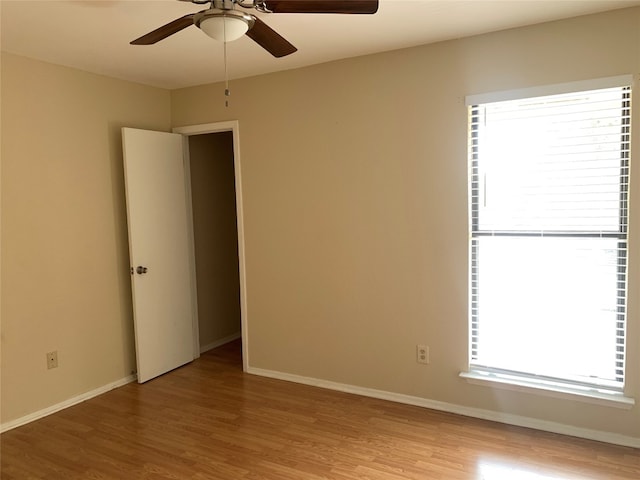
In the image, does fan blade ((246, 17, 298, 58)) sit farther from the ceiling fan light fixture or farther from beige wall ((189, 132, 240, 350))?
beige wall ((189, 132, 240, 350))

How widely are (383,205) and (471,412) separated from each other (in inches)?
59.1

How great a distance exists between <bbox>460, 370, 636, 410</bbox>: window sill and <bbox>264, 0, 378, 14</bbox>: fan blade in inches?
91.8

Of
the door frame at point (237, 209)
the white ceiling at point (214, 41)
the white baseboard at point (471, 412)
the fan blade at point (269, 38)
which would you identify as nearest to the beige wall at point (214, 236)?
the door frame at point (237, 209)

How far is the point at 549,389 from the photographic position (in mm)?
2891

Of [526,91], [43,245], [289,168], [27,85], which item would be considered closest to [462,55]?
[526,91]

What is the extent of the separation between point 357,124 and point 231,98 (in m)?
1.19

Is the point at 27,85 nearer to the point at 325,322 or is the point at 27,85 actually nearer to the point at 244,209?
the point at 244,209

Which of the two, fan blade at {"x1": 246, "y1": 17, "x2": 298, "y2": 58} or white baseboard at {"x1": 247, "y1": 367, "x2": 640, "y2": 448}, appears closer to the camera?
fan blade at {"x1": 246, "y1": 17, "x2": 298, "y2": 58}

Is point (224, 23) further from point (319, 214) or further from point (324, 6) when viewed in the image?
point (319, 214)

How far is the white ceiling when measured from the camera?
246cm

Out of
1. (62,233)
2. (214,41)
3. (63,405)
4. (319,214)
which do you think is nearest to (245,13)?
(214,41)

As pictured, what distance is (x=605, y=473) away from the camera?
2.46 metres

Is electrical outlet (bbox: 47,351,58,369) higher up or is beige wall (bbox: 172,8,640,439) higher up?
beige wall (bbox: 172,8,640,439)

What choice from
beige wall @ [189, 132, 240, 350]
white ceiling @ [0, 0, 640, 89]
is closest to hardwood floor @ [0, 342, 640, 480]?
beige wall @ [189, 132, 240, 350]
